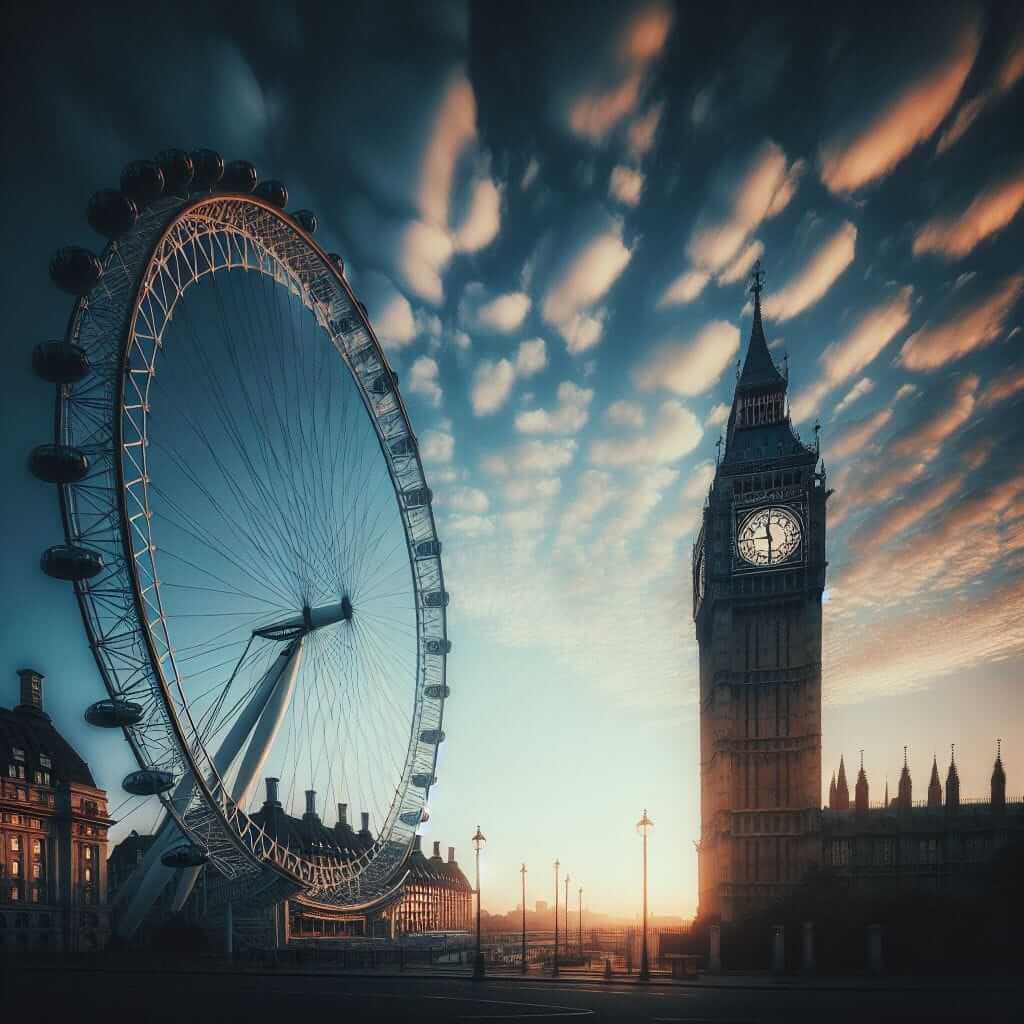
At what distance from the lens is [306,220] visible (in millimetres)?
33344

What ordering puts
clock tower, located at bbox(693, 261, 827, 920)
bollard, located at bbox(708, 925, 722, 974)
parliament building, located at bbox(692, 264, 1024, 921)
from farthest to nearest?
clock tower, located at bbox(693, 261, 827, 920)
parliament building, located at bbox(692, 264, 1024, 921)
bollard, located at bbox(708, 925, 722, 974)

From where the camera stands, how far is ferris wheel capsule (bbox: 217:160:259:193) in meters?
26.9

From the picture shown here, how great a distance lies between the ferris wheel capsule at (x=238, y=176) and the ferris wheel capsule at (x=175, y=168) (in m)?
3.43

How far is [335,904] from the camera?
38.8m

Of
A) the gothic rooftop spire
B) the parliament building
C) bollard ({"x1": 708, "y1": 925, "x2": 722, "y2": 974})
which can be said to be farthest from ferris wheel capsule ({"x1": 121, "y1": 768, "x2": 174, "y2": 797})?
the gothic rooftop spire

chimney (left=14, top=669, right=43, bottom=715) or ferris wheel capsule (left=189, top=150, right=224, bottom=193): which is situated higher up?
ferris wheel capsule (left=189, top=150, right=224, bottom=193)

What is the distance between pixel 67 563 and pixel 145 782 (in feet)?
24.4

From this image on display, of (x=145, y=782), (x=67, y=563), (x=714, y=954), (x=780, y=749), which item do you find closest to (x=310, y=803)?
(x=780, y=749)

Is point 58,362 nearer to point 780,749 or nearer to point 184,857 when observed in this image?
point 184,857

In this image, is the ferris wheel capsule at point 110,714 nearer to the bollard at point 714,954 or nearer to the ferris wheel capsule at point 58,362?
the ferris wheel capsule at point 58,362

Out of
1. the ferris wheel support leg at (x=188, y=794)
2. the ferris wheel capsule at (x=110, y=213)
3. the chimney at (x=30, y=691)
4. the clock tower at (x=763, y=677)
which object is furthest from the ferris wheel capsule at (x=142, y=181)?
the clock tower at (x=763, y=677)

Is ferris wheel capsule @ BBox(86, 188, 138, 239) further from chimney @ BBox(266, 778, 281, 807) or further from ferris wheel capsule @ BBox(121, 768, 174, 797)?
chimney @ BBox(266, 778, 281, 807)

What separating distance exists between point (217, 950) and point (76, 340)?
121 ft

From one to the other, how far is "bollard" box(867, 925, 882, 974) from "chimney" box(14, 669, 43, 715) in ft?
201
